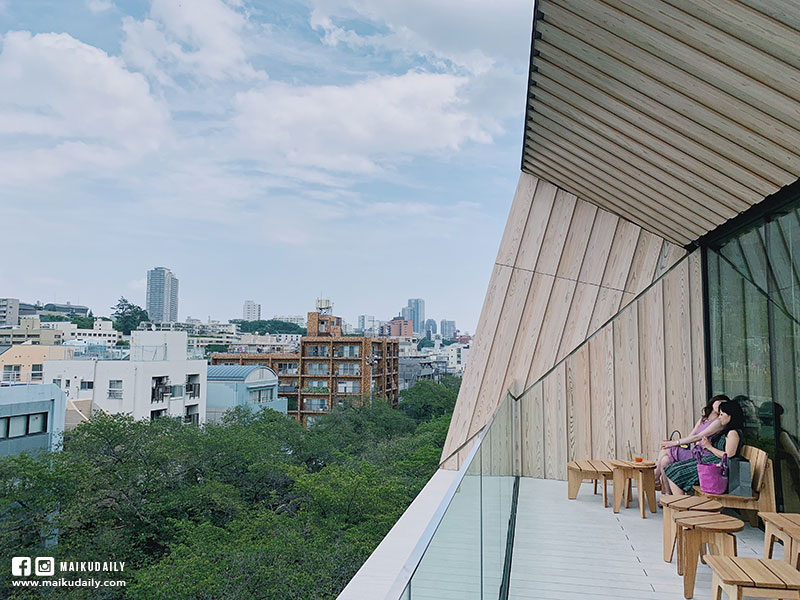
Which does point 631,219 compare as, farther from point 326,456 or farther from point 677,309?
point 326,456

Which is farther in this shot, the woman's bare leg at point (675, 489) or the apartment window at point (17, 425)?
the apartment window at point (17, 425)

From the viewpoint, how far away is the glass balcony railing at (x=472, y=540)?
154 cm

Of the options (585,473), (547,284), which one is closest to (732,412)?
(585,473)

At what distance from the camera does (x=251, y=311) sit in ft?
358

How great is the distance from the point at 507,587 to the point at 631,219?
4.55 meters

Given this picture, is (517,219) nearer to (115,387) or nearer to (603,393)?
(603,393)

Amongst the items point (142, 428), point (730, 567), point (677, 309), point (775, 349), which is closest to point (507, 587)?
point (730, 567)

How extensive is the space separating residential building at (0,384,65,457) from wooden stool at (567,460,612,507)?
67.8 ft

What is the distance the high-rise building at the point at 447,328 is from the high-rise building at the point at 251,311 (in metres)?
49.5

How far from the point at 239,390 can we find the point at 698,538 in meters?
38.5

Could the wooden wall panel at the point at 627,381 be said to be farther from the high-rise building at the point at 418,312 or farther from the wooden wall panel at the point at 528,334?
the high-rise building at the point at 418,312

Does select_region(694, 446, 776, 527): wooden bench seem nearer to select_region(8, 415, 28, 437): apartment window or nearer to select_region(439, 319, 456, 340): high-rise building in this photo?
select_region(8, 415, 28, 437): apartment window

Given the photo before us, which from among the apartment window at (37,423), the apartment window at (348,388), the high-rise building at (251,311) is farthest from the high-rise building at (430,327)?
the apartment window at (37,423)

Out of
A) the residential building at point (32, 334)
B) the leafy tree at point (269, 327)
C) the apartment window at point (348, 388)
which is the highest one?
the leafy tree at point (269, 327)
